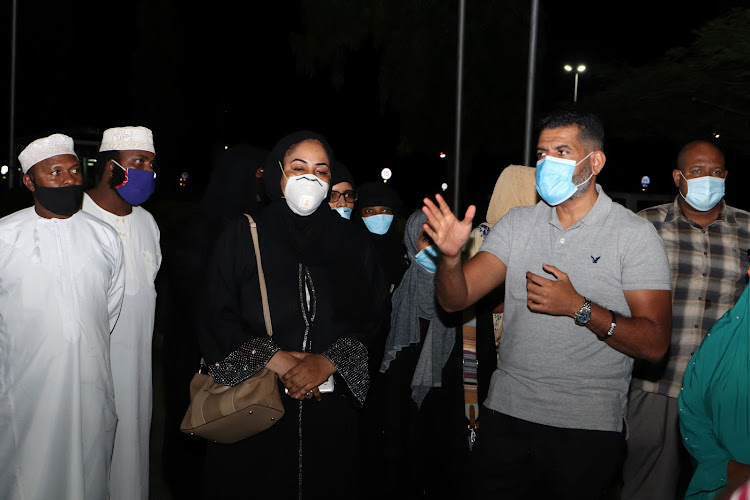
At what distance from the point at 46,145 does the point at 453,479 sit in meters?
3.08

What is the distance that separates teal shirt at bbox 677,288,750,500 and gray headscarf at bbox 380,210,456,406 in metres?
2.16

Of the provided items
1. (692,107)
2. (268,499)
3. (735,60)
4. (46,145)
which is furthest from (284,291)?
(692,107)

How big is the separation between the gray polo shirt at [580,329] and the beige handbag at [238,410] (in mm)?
987

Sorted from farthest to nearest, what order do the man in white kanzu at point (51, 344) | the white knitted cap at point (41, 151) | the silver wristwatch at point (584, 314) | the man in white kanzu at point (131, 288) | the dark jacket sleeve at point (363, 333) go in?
the man in white kanzu at point (131, 288)
the white knitted cap at point (41, 151)
the man in white kanzu at point (51, 344)
the dark jacket sleeve at point (363, 333)
the silver wristwatch at point (584, 314)

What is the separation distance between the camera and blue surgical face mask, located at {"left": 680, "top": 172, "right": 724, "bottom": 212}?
4621mm

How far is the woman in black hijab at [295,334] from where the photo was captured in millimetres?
3381

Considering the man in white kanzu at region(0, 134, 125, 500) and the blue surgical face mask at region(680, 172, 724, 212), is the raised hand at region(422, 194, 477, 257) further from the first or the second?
the blue surgical face mask at region(680, 172, 724, 212)

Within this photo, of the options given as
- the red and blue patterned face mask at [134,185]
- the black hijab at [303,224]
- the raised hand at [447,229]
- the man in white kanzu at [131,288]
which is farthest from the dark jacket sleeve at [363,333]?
the red and blue patterned face mask at [134,185]

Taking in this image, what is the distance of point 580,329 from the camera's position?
3.25 metres

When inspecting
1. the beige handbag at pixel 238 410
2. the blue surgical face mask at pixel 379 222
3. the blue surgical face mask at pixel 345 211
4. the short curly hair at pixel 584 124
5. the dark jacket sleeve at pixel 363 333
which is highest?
the short curly hair at pixel 584 124

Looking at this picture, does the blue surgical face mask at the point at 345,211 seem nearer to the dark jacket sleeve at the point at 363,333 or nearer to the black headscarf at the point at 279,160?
the dark jacket sleeve at the point at 363,333

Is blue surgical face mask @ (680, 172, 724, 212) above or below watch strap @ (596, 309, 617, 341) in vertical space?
above

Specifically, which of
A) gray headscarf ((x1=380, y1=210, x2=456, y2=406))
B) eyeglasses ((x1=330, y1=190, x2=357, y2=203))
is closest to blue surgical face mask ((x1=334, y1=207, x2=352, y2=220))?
eyeglasses ((x1=330, y1=190, x2=357, y2=203))

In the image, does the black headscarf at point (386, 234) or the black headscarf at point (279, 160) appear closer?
the black headscarf at point (279, 160)
